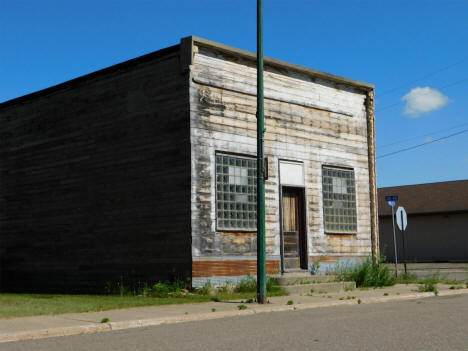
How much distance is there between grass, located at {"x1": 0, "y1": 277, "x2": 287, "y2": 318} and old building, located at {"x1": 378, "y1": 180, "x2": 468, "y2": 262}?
28.2 metres

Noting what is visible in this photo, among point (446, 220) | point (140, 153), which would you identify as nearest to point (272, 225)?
point (140, 153)

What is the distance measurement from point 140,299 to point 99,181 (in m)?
4.73

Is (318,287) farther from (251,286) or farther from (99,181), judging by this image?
(99,181)

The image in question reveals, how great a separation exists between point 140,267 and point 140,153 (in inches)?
120

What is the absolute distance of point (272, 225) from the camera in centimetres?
1794

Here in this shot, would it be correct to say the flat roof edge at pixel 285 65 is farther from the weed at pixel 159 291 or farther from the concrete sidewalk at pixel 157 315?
the concrete sidewalk at pixel 157 315

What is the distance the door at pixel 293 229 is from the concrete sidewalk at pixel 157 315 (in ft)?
8.51

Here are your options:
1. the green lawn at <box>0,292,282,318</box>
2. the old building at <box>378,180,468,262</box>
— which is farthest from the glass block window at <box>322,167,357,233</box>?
the old building at <box>378,180,468,262</box>

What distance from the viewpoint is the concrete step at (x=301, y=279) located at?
16.8 metres

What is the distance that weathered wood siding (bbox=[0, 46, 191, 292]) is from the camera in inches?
654

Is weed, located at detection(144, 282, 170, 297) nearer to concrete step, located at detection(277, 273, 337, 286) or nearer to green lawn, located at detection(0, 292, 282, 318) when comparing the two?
green lawn, located at detection(0, 292, 282, 318)

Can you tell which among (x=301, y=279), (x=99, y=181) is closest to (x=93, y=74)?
(x=99, y=181)

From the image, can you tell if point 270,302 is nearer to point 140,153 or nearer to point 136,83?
point 140,153

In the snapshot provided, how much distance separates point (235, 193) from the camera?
17156 millimetres
